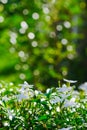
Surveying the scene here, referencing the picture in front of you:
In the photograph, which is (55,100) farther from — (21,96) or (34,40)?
(34,40)

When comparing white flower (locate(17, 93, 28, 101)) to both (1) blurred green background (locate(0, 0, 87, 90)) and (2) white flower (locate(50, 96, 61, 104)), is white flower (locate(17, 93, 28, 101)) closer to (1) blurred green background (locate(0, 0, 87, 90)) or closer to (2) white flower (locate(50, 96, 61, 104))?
(2) white flower (locate(50, 96, 61, 104))

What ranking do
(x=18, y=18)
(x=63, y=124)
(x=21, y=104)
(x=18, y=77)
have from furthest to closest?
(x=18, y=77) < (x=18, y=18) < (x=21, y=104) < (x=63, y=124)

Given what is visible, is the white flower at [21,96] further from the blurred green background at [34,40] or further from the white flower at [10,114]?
the blurred green background at [34,40]

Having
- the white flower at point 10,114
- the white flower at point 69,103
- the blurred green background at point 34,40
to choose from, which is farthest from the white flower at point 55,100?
A: the blurred green background at point 34,40

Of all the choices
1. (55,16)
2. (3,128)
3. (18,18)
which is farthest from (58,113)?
(55,16)

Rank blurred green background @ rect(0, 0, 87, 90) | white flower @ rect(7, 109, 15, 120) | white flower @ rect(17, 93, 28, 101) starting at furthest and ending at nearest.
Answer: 1. blurred green background @ rect(0, 0, 87, 90)
2. white flower @ rect(17, 93, 28, 101)
3. white flower @ rect(7, 109, 15, 120)

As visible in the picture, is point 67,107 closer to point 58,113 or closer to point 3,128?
point 58,113

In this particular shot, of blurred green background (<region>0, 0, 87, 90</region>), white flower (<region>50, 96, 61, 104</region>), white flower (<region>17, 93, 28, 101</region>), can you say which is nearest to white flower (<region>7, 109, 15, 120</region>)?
white flower (<region>17, 93, 28, 101</region>)

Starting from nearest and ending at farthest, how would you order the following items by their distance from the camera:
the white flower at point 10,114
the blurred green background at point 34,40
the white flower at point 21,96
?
the white flower at point 10,114, the white flower at point 21,96, the blurred green background at point 34,40
